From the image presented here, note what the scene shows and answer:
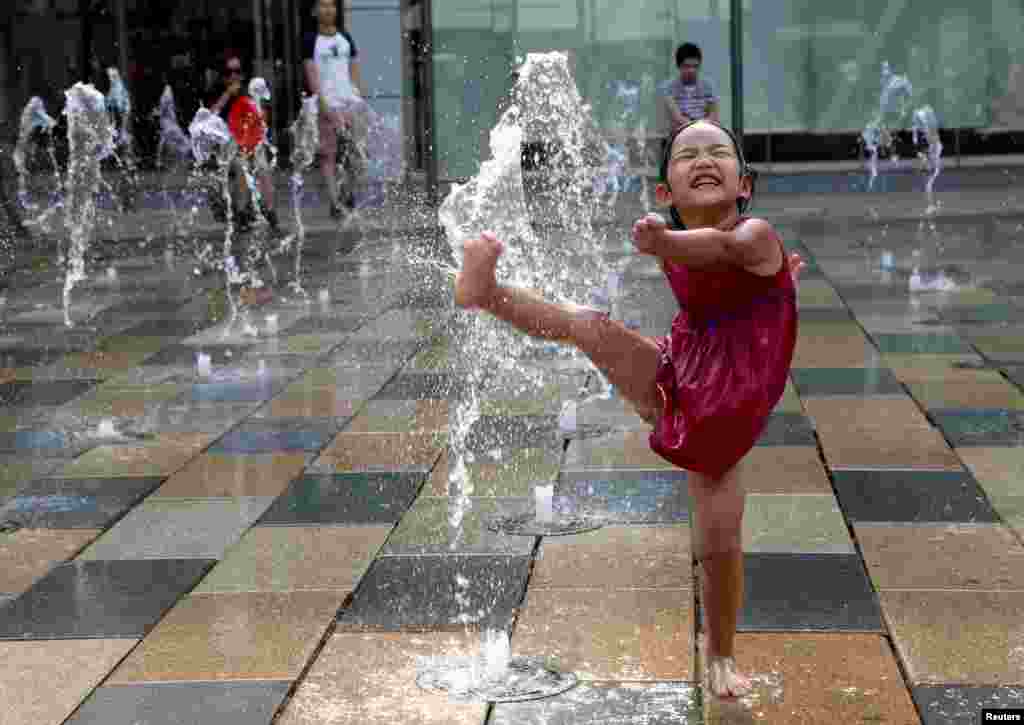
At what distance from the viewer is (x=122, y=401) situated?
26.0 feet

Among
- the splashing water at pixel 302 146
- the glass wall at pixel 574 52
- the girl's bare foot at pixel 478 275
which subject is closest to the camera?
the girl's bare foot at pixel 478 275

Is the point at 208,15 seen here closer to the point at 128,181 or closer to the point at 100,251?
the point at 128,181

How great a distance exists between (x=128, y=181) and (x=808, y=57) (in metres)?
8.64

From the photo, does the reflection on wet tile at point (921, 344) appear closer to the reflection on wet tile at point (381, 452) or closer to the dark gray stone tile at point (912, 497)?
the dark gray stone tile at point (912, 497)

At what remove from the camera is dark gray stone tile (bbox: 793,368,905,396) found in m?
7.57

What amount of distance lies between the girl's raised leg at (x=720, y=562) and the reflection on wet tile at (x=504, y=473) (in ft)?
6.59

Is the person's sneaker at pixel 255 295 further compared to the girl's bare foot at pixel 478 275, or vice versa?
the person's sneaker at pixel 255 295

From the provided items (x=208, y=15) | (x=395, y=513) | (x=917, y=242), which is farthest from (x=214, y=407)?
(x=208, y=15)

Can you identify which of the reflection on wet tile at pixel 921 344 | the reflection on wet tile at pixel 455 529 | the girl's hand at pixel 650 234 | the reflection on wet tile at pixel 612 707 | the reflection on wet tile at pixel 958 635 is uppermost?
the girl's hand at pixel 650 234

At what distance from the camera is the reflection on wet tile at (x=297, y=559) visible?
4.92 m

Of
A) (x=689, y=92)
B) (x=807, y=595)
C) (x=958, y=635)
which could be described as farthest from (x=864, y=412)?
(x=689, y=92)

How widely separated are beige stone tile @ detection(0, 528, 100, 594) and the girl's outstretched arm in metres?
2.34

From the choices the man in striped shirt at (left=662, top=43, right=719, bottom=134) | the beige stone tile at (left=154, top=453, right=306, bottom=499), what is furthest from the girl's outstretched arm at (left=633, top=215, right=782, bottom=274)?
the man in striped shirt at (left=662, top=43, right=719, bottom=134)

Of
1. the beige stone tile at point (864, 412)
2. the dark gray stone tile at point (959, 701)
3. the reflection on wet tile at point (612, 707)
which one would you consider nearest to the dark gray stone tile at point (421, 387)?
the beige stone tile at point (864, 412)
